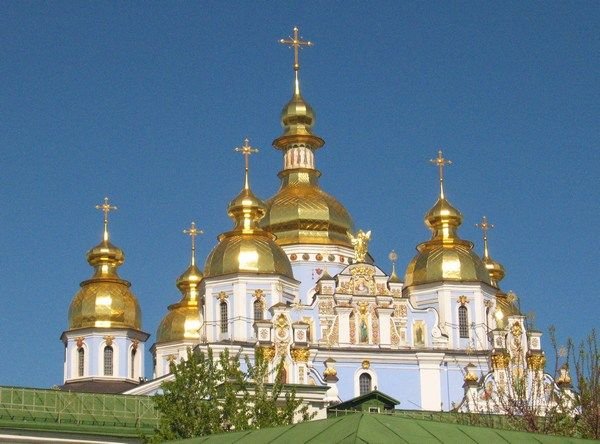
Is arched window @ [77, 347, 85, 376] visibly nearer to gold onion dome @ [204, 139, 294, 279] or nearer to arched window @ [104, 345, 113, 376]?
arched window @ [104, 345, 113, 376]

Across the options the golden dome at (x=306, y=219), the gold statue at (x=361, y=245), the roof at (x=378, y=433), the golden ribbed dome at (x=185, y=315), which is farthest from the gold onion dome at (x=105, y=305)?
the roof at (x=378, y=433)

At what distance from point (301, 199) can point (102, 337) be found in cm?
1000

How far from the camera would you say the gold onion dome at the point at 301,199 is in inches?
2530

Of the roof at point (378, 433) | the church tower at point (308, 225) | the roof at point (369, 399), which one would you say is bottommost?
the roof at point (378, 433)

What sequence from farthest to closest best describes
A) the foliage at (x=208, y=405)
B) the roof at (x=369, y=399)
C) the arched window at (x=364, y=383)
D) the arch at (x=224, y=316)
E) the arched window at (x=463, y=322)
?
the arched window at (x=463, y=322), the arch at (x=224, y=316), the arched window at (x=364, y=383), the roof at (x=369, y=399), the foliage at (x=208, y=405)

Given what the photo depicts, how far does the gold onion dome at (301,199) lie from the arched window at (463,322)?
732 centimetres

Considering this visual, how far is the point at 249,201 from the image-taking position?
5953cm

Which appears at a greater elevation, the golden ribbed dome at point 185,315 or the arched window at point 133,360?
the golden ribbed dome at point 185,315

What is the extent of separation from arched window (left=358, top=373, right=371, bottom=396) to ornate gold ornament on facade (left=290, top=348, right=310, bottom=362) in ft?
8.17

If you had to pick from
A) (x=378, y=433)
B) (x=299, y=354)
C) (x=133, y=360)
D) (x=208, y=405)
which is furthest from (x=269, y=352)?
(x=378, y=433)

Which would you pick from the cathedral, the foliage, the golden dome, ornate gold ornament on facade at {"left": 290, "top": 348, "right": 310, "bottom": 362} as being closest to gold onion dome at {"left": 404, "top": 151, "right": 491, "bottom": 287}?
the cathedral

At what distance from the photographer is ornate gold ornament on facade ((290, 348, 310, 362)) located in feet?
178

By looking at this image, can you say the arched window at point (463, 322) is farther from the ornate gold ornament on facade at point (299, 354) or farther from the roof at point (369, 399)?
the roof at point (369, 399)

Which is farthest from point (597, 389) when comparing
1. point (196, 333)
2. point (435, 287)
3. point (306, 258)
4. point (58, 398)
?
point (196, 333)
